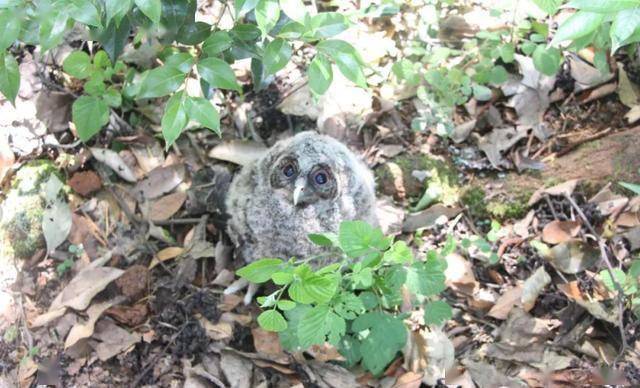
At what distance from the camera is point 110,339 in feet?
11.5

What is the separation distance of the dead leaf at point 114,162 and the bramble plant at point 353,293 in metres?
1.64

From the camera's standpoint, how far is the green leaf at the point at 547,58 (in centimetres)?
377

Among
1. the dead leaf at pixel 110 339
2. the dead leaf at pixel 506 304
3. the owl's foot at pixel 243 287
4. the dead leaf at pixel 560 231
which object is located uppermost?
the dead leaf at pixel 560 231

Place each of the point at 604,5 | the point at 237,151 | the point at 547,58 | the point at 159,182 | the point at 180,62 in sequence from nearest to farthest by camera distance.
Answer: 1. the point at 604,5
2. the point at 180,62
3. the point at 547,58
4. the point at 159,182
5. the point at 237,151

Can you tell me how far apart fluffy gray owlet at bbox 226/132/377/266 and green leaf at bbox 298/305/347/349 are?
3.24ft

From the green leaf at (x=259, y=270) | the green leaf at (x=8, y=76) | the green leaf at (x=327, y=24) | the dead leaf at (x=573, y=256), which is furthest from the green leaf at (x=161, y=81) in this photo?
the dead leaf at (x=573, y=256)

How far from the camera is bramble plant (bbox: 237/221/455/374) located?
7.99 ft

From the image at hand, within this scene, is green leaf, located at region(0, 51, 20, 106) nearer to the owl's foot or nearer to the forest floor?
the forest floor

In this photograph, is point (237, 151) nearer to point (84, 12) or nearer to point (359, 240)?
point (359, 240)

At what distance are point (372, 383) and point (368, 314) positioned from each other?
0.54 meters

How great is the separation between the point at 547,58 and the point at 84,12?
274 cm

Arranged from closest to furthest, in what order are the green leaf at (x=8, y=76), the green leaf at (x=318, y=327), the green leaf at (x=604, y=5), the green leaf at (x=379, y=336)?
the green leaf at (x=604, y=5), the green leaf at (x=8, y=76), the green leaf at (x=318, y=327), the green leaf at (x=379, y=336)

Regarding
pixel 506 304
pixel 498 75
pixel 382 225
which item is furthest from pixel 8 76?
pixel 498 75

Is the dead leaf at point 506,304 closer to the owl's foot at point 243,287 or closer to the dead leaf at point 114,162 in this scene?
the owl's foot at point 243,287
